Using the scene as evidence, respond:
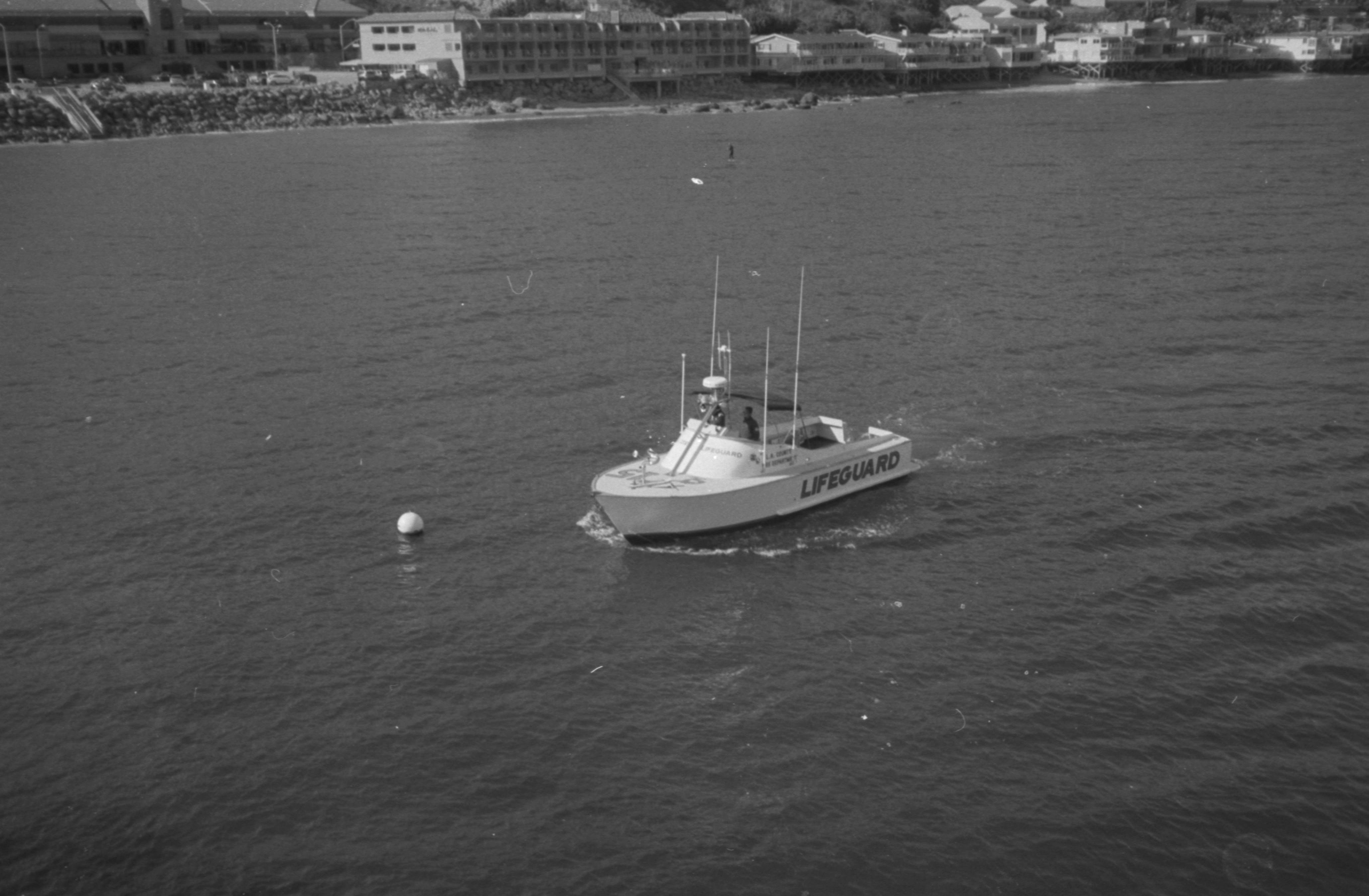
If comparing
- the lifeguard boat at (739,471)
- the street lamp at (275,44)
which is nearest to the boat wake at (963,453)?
the lifeguard boat at (739,471)

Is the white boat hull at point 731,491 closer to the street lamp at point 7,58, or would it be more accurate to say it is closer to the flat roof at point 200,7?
the street lamp at point 7,58

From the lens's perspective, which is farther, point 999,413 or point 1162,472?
point 999,413

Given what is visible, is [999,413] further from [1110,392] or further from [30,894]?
[30,894]

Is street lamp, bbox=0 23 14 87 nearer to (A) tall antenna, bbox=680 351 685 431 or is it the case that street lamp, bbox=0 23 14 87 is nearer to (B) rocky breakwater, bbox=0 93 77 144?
(B) rocky breakwater, bbox=0 93 77 144

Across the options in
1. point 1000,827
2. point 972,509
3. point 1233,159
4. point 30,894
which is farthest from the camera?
point 1233,159

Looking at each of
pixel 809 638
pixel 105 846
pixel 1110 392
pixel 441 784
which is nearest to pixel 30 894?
pixel 105 846
